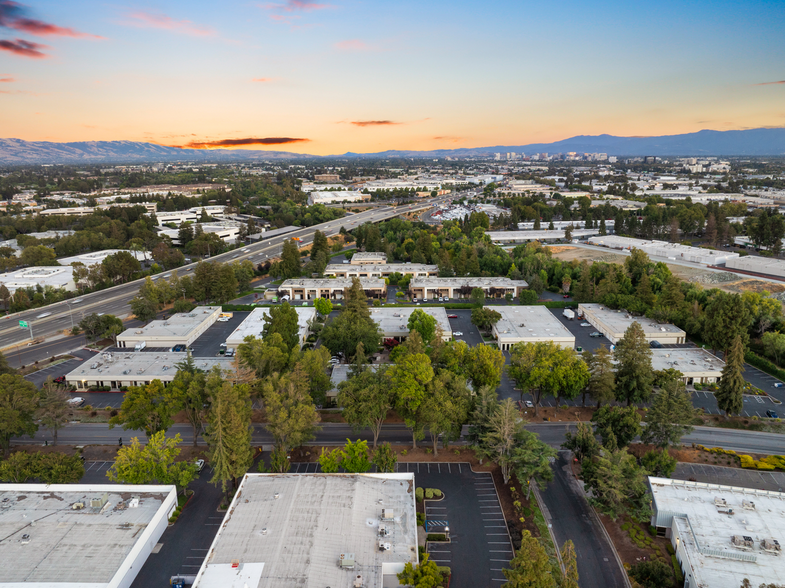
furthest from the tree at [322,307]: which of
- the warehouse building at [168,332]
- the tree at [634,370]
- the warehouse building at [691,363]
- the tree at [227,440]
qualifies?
the warehouse building at [691,363]

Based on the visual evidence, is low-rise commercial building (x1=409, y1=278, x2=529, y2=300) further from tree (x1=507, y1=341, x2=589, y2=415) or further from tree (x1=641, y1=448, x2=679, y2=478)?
tree (x1=641, y1=448, x2=679, y2=478)

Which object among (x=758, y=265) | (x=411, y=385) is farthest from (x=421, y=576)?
(x=758, y=265)

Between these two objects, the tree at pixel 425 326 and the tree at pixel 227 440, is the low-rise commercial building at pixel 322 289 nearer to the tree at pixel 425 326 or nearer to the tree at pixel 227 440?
the tree at pixel 425 326

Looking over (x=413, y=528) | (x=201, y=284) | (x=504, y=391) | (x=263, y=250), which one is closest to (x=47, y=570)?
(x=413, y=528)

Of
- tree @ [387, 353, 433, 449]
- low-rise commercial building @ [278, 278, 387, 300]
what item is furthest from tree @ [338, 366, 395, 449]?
low-rise commercial building @ [278, 278, 387, 300]

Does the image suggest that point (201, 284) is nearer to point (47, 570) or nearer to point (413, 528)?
point (47, 570)

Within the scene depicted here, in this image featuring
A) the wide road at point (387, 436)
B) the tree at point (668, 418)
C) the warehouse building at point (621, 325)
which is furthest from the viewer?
the warehouse building at point (621, 325)
